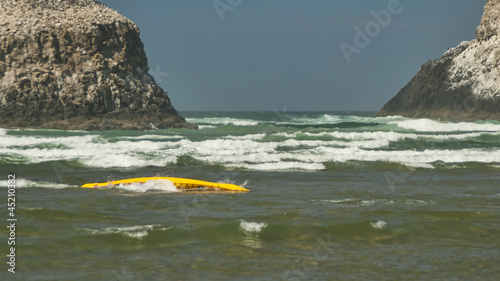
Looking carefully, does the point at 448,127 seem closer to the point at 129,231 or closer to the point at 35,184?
the point at 35,184

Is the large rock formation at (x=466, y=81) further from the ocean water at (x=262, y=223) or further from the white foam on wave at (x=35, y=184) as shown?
the white foam on wave at (x=35, y=184)

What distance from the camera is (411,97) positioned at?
237 feet

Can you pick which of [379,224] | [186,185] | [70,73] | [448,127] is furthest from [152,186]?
[448,127]

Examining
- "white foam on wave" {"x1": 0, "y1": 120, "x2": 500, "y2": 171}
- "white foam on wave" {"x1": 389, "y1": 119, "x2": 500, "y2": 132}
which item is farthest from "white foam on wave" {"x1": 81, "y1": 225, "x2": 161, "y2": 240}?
"white foam on wave" {"x1": 389, "y1": 119, "x2": 500, "y2": 132}

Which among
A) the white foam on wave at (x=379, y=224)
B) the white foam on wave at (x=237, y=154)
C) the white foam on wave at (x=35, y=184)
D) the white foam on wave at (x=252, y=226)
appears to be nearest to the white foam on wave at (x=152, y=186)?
the white foam on wave at (x=35, y=184)

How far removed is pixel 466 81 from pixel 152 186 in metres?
53.0

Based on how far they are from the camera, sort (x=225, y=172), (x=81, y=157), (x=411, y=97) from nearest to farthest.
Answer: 1. (x=225, y=172)
2. (x=81, y=157)
3. (x=411, y=97)

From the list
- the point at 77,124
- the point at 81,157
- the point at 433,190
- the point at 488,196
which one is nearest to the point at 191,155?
the point at 81,157

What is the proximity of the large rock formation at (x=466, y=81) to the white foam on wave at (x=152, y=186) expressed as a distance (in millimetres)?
47442

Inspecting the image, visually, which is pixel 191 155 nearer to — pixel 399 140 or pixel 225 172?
pixel 225 172

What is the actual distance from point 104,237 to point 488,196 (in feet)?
26.3

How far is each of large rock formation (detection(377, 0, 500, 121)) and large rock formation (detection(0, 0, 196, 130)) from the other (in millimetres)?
30566

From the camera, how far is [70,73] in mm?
39500

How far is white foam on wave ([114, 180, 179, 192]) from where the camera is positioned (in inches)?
521
